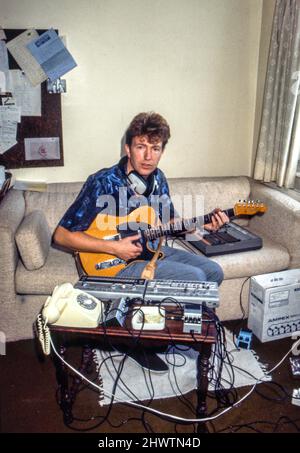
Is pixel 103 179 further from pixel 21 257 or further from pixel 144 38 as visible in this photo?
pixel 144 38

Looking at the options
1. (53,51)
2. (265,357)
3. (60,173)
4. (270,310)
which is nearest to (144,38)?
(53,51)

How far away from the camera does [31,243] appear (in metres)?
2.05

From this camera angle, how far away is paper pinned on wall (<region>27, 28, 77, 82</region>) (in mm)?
2447

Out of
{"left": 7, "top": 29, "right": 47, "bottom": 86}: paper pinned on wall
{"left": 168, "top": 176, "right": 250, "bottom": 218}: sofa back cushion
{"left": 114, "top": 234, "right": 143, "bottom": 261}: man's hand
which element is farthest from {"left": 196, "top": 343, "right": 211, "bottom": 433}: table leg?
{"left": 7, "top": 29, "right": 47, "bottom": 86}: paper pinned on wall

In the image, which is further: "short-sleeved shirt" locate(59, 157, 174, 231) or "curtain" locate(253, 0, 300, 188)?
"curtain" locate(253, 0, 300, 188)

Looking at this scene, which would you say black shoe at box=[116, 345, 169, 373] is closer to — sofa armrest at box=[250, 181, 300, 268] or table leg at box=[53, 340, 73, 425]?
table leg at box=[53, 340, 73, 425]

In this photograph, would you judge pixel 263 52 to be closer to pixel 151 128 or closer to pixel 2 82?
pixel 151 128

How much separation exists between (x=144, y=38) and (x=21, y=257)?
5.29 ft

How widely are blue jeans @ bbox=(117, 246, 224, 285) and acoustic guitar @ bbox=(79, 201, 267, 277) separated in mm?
73

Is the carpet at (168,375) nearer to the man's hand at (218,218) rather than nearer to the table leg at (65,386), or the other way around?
the table leg at (65,386)

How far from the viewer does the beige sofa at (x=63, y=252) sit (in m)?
2.08

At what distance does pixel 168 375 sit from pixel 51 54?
199 cm

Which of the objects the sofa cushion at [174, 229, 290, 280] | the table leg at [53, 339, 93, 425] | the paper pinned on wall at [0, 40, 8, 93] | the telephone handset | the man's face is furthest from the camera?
the paper pinned on wall at [0, 40, 8, 93]

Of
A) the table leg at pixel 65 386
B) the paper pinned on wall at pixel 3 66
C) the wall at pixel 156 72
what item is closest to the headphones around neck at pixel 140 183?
the wall at pixel 156 72
